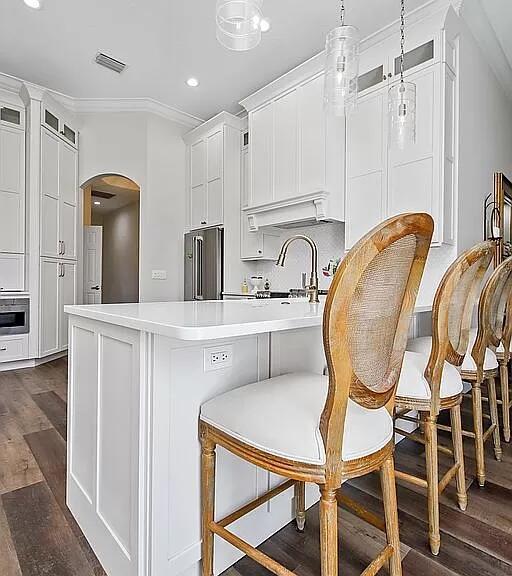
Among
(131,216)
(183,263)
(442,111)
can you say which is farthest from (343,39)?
(131,216)

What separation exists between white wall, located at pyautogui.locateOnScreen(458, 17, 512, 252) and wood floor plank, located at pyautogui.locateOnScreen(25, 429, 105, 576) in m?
3.24

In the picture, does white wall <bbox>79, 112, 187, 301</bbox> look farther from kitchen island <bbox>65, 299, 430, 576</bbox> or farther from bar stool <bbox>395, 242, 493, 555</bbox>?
bar stool <bbox>395, 242, 493, 555</bbox>

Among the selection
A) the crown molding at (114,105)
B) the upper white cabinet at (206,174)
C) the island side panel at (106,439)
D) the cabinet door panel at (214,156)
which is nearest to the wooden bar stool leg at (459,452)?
the island side panel at (106,439)

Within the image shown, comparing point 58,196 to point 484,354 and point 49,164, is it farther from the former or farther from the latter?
point 484,354

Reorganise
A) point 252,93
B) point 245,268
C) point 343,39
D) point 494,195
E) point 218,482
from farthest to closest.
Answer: point 245,268
point 252,93
point 494,195
point 343,39
point 218,482

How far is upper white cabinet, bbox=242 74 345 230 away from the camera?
3.78 meters

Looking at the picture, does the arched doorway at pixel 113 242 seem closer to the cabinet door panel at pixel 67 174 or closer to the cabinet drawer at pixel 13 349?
the cabinet door panel at pixel 67 174

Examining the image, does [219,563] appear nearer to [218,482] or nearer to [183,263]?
[218,482]

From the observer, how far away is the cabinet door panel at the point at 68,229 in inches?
194

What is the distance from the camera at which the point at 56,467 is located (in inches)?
78.7

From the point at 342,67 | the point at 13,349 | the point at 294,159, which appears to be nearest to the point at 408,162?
the point at 294,159

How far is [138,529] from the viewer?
109cm

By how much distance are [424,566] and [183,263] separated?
4.80 m

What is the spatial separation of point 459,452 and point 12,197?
4.97 metres
